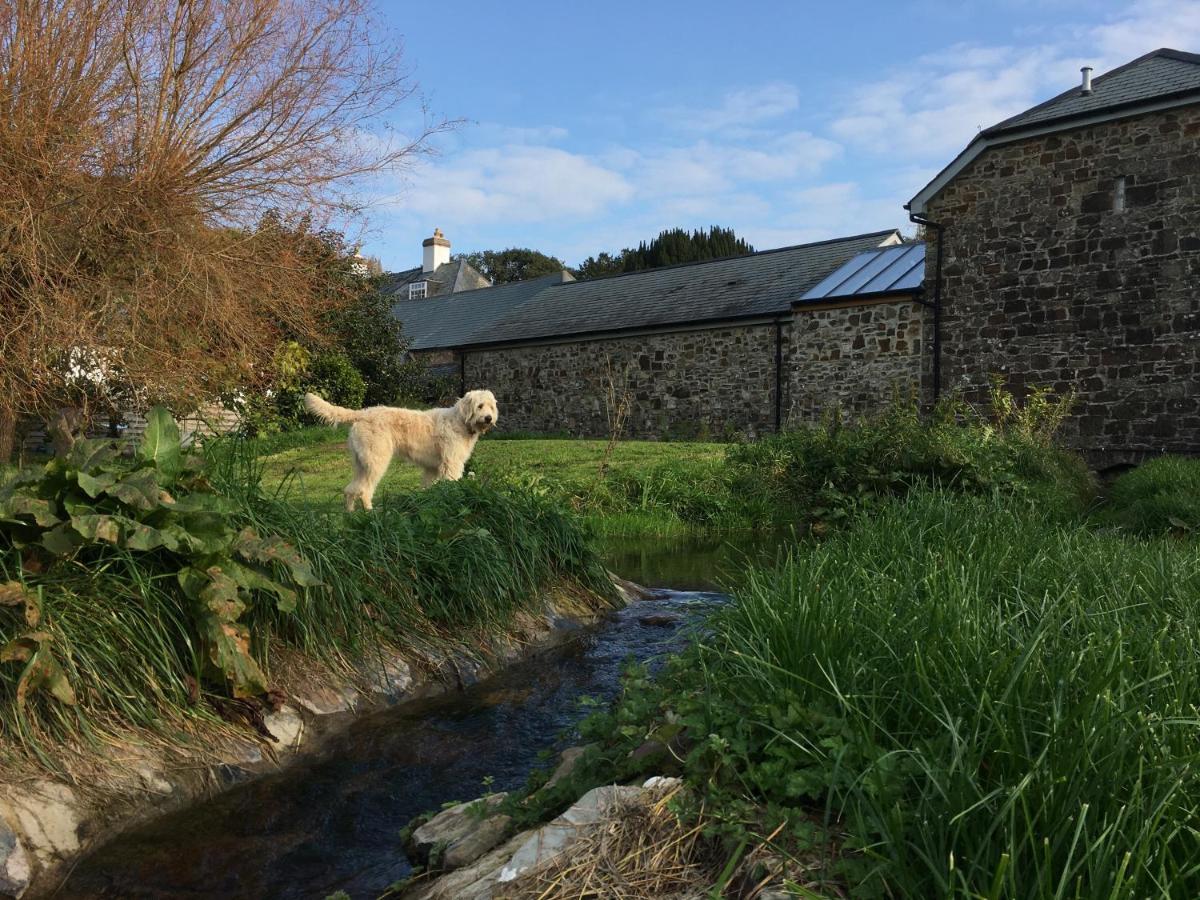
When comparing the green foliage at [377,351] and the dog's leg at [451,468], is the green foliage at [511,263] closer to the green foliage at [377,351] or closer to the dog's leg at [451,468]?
the green foliage at [377,351]

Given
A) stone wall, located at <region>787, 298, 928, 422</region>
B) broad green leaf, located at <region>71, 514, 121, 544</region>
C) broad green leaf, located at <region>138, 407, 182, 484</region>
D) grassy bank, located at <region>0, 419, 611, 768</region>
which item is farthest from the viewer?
stone wall, located at <region>787, 298, 928, 422</region>

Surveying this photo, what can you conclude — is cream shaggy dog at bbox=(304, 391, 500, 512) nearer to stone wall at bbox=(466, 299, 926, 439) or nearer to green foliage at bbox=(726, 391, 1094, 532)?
green foliage at bbox=(726, 391, 1094, 532)

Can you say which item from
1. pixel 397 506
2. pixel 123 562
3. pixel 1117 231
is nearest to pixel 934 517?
pixel 397 506

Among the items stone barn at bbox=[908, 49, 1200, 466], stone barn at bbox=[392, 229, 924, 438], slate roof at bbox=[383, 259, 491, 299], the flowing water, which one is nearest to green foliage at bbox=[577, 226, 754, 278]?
slate roof at bbox=[383, 259, 491, 299]

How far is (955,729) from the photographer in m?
2.28

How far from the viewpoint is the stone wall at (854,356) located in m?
18.1

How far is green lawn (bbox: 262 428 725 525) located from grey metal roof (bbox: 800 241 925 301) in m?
5.15

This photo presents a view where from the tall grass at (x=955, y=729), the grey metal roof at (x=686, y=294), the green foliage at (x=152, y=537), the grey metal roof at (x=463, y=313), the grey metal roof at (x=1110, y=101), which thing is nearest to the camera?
the tall grass at (x=955, y=729)

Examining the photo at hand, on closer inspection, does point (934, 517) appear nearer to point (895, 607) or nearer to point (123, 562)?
point (895, 607)

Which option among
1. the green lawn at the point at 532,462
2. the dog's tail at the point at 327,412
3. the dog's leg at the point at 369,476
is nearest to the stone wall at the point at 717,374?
the green lawn at the point at 532,462

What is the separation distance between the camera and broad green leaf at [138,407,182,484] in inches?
175

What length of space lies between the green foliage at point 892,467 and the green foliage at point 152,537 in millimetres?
5923

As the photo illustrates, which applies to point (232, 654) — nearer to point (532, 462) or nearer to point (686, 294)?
point (532, 462)

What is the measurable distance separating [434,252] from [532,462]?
34315mm
